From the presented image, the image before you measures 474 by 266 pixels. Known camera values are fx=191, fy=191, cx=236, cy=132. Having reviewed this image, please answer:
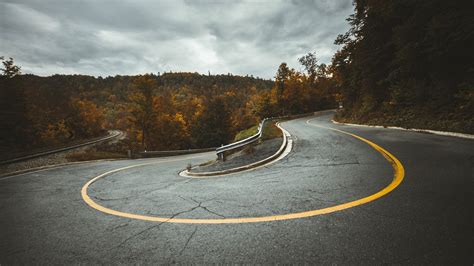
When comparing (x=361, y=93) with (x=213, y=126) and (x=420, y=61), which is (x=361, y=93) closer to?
(x=420, y=61)

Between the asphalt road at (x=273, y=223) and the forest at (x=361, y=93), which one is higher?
the forest at (x=361, y=93)

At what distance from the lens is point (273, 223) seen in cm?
295

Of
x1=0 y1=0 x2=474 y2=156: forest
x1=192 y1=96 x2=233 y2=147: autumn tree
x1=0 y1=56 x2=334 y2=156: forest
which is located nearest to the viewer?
x1=0 y1=0 x2=474 y2=156: forest

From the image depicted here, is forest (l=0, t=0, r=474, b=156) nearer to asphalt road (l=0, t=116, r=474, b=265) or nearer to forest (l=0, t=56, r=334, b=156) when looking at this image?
forest (l=0, t=56, r=334, b=156)

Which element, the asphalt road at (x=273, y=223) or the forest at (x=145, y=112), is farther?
the forest at (x=145, y=112)

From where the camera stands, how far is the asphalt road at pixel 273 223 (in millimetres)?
2266

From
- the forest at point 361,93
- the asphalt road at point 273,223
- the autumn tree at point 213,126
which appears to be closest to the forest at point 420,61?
the forest at point 361,93

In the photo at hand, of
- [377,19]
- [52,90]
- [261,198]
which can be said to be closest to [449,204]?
[261,198]

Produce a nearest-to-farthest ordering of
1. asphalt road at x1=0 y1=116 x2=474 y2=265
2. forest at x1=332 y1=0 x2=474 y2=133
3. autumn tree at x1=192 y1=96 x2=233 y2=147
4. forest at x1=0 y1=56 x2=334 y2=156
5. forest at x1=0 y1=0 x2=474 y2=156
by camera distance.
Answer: asphalt road at x1=0 y1=116 x2=474 y2=265
forest at x1=332 y1=0 x2=474 y2=133
forest at x1=0 y1=0 x2=474 y2=156
forest at x1=0 y1=56 x2=334 y2=156
autumn tree at x1=192 y1=96 x2=233 y2=147

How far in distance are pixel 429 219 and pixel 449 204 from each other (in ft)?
2.32

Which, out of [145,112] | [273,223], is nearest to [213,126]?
[145,112]

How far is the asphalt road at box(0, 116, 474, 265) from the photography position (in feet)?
7.43

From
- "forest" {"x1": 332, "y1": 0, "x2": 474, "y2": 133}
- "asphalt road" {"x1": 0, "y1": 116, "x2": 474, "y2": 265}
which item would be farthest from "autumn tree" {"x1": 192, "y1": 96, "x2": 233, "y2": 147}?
"asphalt road" {"x1": 0, "y1": 116, "x2": 474, "y2": 265}

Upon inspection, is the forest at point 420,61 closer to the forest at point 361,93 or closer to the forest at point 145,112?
the forest at point 361,93
